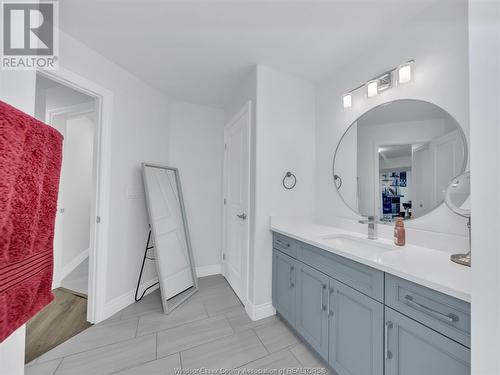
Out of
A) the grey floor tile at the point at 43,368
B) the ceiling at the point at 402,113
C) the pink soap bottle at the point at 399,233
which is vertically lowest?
the grey floor tile at the point at 43,368

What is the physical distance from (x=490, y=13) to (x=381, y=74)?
4.40ft

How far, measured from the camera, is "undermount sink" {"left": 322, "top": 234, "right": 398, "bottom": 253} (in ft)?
4.87

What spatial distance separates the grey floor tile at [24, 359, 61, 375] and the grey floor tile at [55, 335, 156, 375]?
4cm

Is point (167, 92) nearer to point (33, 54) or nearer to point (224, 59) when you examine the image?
point (224, 59)

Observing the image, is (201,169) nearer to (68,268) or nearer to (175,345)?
(175,345)

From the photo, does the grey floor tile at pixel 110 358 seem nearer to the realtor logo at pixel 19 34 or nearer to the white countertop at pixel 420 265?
the white countertop at pixel 420 265

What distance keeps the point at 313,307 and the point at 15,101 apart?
83.3 inches

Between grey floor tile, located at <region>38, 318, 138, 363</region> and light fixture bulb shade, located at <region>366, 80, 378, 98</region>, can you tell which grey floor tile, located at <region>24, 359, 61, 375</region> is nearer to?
grey floor tile, located at <region>38, 318, 138, 363</region>

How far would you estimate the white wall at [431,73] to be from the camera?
1302 mm

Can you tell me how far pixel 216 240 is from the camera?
10.5ft

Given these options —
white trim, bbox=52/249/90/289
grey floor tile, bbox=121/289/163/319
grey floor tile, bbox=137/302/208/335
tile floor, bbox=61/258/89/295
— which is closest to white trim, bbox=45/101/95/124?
white trim, bbox=52/249/90/289

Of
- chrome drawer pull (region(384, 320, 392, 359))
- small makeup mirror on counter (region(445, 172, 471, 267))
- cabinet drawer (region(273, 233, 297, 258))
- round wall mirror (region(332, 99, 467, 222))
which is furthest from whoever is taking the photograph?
cabinet drawer (region(273, 233, 297, 258))

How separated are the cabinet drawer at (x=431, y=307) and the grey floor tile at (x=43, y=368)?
2179 millimetres

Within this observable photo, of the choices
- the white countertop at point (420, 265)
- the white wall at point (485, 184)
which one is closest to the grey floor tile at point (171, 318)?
the white countertop at point (420, 265)
